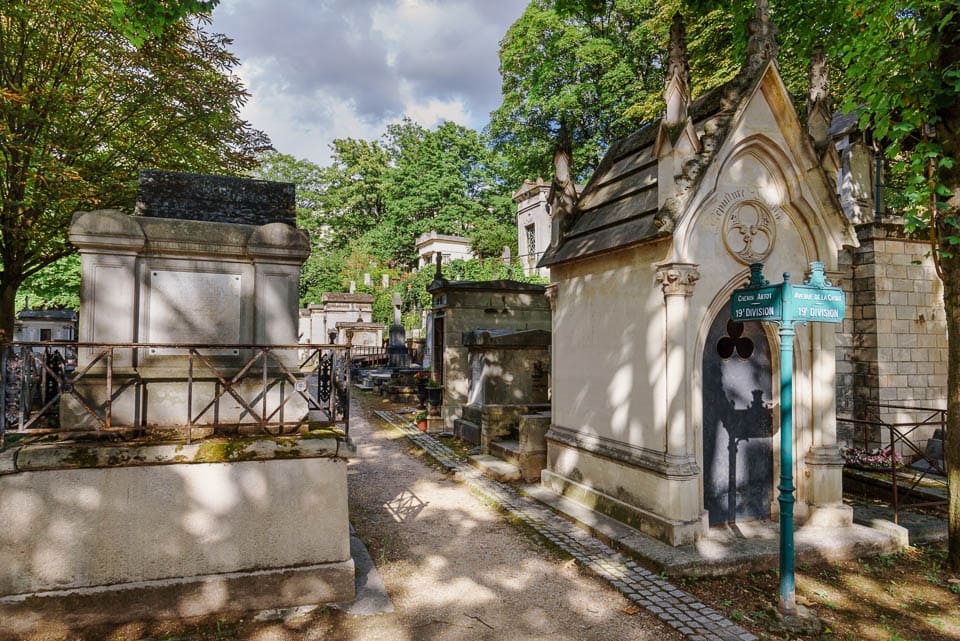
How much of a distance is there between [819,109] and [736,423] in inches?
165

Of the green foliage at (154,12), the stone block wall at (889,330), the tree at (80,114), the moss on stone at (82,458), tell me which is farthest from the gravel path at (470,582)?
the stone block wall at (889,330)

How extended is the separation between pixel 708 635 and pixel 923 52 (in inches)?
239

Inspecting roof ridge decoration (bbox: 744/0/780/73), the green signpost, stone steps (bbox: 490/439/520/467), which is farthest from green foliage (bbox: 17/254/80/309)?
the green signpost

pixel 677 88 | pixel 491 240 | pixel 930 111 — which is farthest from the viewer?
pixel 491 240

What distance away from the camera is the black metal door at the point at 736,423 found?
635 centimetres

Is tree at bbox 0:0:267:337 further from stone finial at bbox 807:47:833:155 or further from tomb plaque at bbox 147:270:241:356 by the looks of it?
stone finial at bbox 807:47:833:155

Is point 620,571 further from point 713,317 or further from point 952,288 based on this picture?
point 952,288

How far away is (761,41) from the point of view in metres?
6.44

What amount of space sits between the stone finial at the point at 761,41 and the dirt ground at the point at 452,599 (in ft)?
20.1

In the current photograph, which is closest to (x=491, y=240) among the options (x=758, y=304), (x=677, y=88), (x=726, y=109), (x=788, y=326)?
(x=726, y=109)

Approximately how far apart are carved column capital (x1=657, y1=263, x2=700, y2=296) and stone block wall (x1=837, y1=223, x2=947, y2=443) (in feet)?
24.0

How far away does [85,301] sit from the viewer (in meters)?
4.79

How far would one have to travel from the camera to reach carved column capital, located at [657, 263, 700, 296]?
598 cm

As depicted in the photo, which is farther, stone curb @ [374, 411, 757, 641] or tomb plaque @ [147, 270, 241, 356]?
tomb plaque @ [147, 270, 241, 356]
